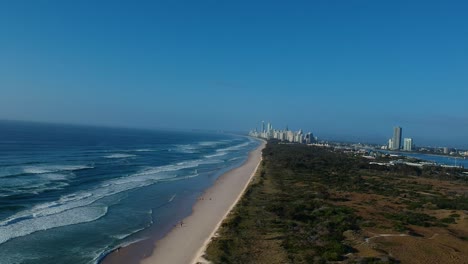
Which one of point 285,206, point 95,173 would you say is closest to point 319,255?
point 285,206

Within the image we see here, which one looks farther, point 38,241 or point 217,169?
point 217,169

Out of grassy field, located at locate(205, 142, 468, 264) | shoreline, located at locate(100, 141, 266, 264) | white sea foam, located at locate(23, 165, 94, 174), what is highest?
white sea foam, located at locate(23, 165, 94, 174)

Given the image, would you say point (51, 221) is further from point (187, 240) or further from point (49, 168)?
point (49, 168)

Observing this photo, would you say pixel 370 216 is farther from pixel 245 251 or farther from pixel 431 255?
pixel 245 251

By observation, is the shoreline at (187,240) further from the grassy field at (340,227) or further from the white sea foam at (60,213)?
the white sea foam at (60,213)

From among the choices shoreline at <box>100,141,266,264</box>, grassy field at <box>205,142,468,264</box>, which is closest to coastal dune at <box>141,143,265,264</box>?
shoreline at <box>100,141,266,264</box>

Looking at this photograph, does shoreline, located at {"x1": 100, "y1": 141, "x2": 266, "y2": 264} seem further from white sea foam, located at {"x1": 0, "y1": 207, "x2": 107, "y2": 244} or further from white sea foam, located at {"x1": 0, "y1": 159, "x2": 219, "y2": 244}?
white sea foam, located at {"x1": 0, "y1": 159, "x2": 219, "y2": 244}

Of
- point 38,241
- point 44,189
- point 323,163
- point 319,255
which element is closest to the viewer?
point 319,255
